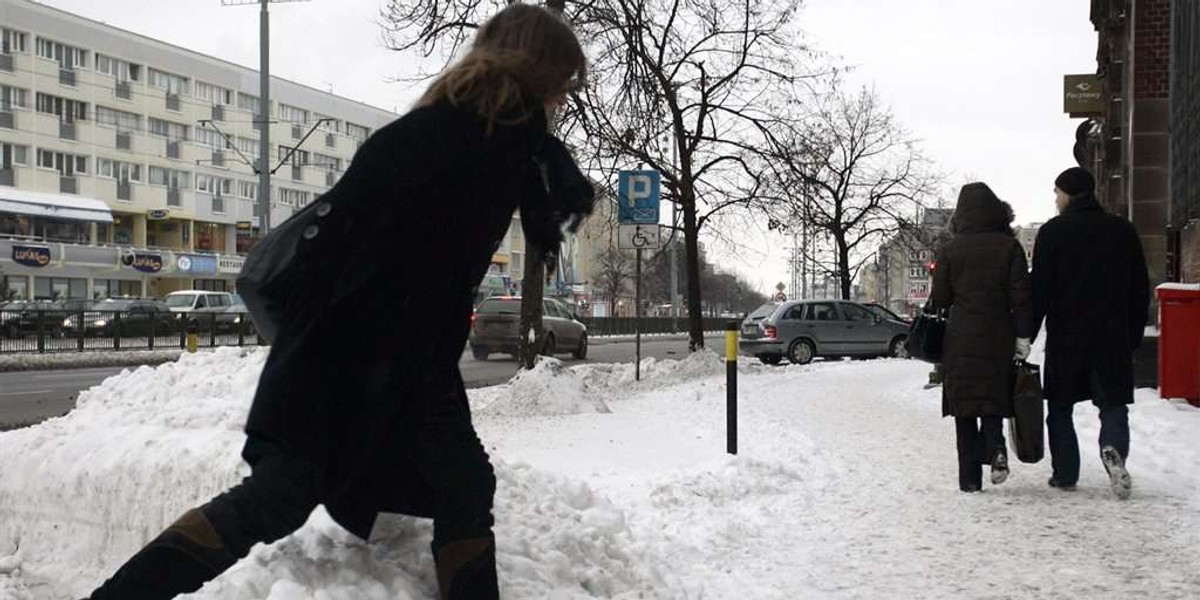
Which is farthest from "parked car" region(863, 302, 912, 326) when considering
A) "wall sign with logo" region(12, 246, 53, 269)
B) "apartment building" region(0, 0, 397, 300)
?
"wall sign with logo" region(12, 246, 53, 269)

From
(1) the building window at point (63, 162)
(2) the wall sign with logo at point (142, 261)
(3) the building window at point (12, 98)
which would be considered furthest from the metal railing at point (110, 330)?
(1) the building window at point (63, 162)

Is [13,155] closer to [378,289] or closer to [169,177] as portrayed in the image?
[169,177]

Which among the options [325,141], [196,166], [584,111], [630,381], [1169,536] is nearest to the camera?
[1169,536]

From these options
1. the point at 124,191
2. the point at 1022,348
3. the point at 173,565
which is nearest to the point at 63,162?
the point at 124,191

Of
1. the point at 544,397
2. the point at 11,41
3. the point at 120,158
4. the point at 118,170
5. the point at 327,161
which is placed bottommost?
the point at 544,397

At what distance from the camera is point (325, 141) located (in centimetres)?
7875

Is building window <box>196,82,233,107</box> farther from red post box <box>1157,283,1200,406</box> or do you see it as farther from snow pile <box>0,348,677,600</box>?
snow pile <box>0,348,677,600</box>

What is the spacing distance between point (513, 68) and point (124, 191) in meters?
63.8

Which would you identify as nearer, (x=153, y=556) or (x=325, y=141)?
(x=153, y=556)

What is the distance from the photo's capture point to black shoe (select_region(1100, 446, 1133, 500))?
20.4 feet

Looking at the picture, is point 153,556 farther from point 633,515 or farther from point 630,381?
point 630,381

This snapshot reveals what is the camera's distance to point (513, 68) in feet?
8.70

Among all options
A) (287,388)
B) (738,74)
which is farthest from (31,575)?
(738,74)

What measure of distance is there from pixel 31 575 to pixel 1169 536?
5285mm
